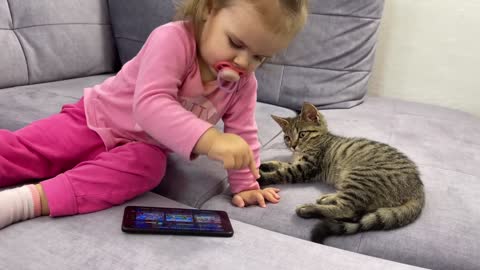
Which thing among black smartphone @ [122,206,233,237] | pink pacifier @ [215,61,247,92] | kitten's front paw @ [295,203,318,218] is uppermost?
pink pacifier @ [215,61,247,92]

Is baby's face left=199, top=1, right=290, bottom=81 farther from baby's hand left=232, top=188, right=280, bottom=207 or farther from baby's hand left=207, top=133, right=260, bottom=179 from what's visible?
baby's hand left=232, top=188, right=280, bottom=207

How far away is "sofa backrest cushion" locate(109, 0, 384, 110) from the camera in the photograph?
63.2 inches

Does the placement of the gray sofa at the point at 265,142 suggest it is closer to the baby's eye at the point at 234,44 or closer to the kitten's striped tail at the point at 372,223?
the kitten's striped tail at the point at 372,223

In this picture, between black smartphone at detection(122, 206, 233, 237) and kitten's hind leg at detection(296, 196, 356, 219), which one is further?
kitten's hind leg at detection(296, 196, 356, 219)

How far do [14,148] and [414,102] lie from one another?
5.49 ft

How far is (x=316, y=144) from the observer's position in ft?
4.14

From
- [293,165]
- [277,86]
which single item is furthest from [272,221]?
[277,86]

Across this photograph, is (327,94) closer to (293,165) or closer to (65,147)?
(293,165)

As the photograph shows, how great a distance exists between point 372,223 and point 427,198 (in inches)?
8.4

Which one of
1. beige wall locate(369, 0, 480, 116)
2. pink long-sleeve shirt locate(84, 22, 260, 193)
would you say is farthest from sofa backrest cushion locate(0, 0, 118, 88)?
beige wall locate(369, 0, 480, 116)

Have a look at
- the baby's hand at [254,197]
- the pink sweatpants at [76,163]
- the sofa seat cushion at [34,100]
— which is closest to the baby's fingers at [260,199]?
the baby's hand at [254,197]

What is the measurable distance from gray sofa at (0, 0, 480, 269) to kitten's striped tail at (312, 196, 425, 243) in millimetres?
16

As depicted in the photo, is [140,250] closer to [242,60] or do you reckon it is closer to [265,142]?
[242,60]

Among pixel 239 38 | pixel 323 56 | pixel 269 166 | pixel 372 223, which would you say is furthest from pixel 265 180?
pixel 323 56
